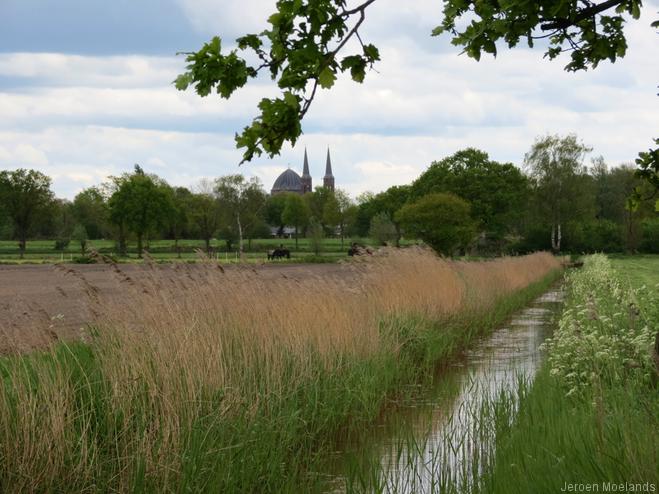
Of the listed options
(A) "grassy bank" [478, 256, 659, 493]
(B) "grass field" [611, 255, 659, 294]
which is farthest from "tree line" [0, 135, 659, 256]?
(A) "grassy bank" [478, 256, 659, 493]

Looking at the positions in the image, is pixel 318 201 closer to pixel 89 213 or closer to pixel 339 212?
pixel 339 212

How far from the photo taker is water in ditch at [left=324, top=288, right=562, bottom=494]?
280 inches

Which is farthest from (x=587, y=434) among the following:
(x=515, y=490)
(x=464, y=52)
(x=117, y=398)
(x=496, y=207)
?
(x=496, y=207)

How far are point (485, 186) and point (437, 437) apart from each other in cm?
6737

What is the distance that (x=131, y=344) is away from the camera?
6.97m

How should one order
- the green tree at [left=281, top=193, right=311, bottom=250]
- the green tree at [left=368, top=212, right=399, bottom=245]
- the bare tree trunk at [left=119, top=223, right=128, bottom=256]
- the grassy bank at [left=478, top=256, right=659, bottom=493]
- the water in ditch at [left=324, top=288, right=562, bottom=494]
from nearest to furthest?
the grassy bank at [left=478, top=256, right=659, bottom=493], the water in ditch at [left=324, top=288, right=562, bottom=494], the bare tree trunk at [left=119, top=223, right=128, bottom=256], the green tree at [left=368, top=212, right=399, bottom=245], the green tree at [left=281, top=193, right=311, bottom=250]

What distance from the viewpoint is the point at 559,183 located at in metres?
74.1

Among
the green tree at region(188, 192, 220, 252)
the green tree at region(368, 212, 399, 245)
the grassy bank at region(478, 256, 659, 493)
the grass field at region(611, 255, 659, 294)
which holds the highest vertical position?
the green tree at region(188, 192, 220, 252)

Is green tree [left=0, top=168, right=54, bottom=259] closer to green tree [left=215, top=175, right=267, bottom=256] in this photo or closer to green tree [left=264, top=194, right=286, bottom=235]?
green tree [left=215, top=175, right=267, bottom=256]

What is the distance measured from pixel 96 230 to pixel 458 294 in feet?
321

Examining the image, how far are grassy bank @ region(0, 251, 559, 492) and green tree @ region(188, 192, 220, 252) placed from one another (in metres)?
78.0

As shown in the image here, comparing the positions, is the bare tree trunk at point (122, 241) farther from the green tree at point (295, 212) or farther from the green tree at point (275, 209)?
the green tree at point (275, 209)

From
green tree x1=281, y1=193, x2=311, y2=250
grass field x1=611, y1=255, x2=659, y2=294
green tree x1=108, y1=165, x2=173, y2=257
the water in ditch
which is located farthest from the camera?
green tree x1=281, y1=193, x2=311, y2=250

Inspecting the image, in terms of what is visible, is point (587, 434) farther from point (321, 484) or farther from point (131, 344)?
point (131, 344)
